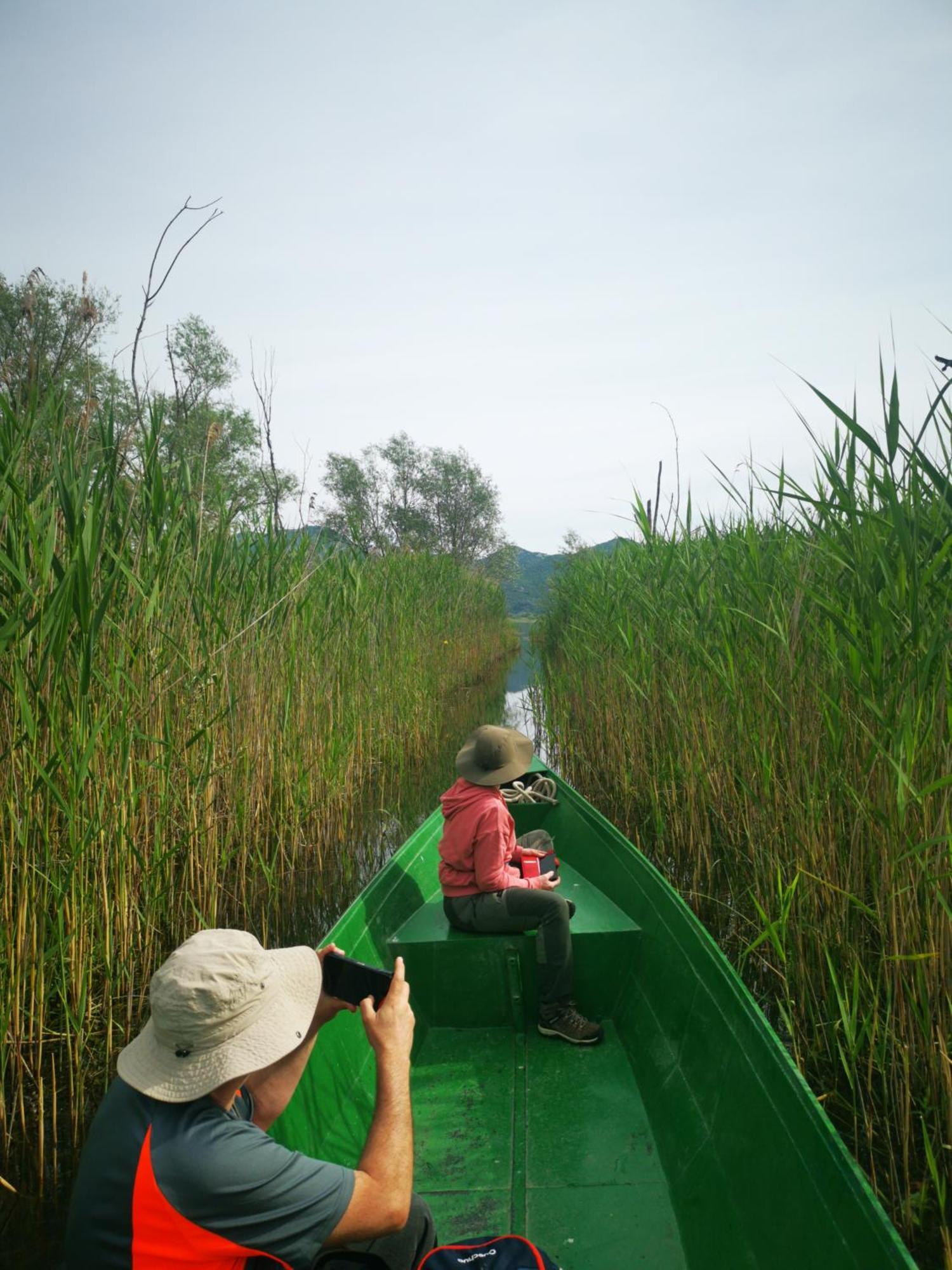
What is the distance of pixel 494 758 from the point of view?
3.29 m

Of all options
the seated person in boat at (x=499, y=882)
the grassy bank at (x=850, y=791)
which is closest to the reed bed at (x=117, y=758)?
the seated person in boat at (x=499, y=882)

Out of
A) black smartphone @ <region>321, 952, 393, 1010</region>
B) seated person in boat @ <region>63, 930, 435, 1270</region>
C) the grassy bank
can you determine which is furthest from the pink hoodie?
seated person in boat @ <region>63, 930, 435, 1270</region>

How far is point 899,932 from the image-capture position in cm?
213

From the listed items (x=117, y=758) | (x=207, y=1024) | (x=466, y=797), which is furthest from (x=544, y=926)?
(x=207, y=1024)

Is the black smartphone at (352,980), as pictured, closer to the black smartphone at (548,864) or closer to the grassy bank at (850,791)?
the grassy bank at (850,791)

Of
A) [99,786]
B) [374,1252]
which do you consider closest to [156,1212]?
[374,1252]

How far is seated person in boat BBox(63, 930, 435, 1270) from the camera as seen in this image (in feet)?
4.21

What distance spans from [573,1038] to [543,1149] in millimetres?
511

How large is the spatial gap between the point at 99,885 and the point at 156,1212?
66.1 inches

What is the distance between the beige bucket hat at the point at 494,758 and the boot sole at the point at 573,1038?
0.93 m

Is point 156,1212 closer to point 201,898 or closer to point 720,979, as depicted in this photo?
point 720,979

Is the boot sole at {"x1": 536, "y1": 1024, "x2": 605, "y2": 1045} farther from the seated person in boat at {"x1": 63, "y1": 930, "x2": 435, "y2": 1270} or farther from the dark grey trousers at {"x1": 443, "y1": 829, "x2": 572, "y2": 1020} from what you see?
the seated person in boat at {"x1": 63, "y1": 930, "x2": 435, "y2": 1270}

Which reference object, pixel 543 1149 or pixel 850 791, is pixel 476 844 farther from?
pixel 850 791

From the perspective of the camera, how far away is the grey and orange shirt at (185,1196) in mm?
1280
